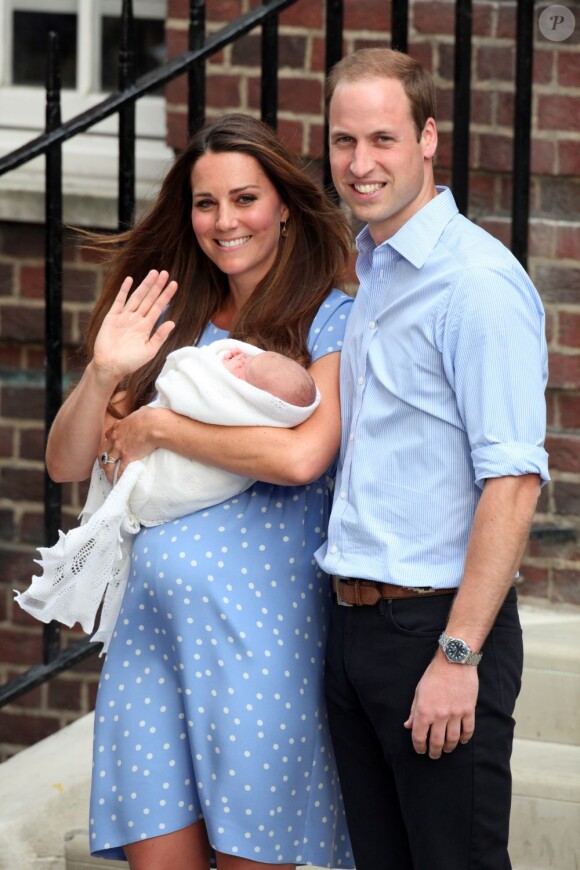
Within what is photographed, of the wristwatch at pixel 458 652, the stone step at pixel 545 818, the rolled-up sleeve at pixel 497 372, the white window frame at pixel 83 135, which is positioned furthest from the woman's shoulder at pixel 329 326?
the white window frame at pixel 83 135

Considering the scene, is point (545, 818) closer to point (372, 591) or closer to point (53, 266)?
point (372, 591)

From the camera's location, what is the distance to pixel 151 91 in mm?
3238

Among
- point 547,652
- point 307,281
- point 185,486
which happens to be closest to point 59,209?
point 307,281

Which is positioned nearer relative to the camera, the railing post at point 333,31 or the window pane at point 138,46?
the railing post at point 333,31

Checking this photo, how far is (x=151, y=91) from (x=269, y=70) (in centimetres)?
29

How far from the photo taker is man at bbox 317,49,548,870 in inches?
84.9

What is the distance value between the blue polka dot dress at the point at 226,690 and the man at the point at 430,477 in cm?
15

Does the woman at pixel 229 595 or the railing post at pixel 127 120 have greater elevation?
the railing post at pixel 127 120

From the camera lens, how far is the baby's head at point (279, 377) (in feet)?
7.87

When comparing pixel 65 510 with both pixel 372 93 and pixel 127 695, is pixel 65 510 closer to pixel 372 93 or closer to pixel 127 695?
pixel 127 695

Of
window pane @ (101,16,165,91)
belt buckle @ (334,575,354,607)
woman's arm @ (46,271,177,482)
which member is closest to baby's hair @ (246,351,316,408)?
woman's arm @ (46,271,177,482)

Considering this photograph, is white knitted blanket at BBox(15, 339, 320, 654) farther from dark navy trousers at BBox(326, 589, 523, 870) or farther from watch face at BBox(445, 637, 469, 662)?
watch face at BBox(445, 637, 469, 662)

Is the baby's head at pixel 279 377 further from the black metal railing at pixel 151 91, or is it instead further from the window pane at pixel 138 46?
the window pane at pixel 138 46

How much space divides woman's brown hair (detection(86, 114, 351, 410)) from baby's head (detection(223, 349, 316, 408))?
14 cm
